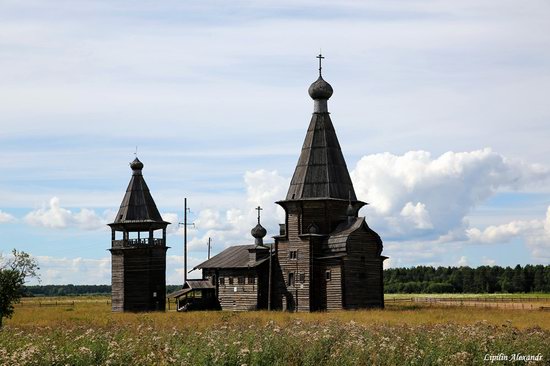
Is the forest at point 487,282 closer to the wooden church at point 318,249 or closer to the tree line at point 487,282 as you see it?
the tree line at point 487,282

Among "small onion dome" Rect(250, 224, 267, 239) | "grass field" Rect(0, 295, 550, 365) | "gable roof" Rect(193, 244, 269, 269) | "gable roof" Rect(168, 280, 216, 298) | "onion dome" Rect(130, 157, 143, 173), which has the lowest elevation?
"grass field" Rect(0, 295, 550, 365)

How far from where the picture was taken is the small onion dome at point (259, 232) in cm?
5353

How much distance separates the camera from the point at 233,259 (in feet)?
178

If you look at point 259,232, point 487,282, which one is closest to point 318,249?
point 259,232

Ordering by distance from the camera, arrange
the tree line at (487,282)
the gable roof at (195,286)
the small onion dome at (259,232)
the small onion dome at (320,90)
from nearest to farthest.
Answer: the small onion dome at (320,90)
the gable roof at (195,286)
the small onion dome at (259,232)
the tree line at (487,282)

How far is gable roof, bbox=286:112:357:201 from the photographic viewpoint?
48031 millimetres

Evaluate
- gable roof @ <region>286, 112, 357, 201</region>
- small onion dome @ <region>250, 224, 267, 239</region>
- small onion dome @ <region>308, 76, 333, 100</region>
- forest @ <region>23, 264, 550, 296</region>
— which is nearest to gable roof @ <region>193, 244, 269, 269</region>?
small onion dome @ <region>250, 224, 267, 239</region>

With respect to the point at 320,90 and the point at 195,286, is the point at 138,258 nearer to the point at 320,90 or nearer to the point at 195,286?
the point at 195,286

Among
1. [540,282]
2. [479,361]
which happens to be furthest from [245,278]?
[540,282]

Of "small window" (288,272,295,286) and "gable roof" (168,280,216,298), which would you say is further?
"gable roof" (168,280,216,298)

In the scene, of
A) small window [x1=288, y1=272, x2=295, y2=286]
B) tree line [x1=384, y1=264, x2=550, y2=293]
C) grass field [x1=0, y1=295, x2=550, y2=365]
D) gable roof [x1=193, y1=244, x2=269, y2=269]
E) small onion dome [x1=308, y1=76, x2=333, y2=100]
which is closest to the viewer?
grass field [x1=0, y1=295, x2=550, y2=365]

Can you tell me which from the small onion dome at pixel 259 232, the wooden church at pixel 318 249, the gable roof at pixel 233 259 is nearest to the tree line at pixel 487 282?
the gable roof at pixel 233 259

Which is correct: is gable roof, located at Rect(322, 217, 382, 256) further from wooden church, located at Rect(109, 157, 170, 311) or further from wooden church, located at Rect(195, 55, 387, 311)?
wooden church, located at Rect(109, 157, 170, 311)

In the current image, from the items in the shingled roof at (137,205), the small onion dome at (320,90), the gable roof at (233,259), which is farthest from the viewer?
the gable roof at (233,259)
